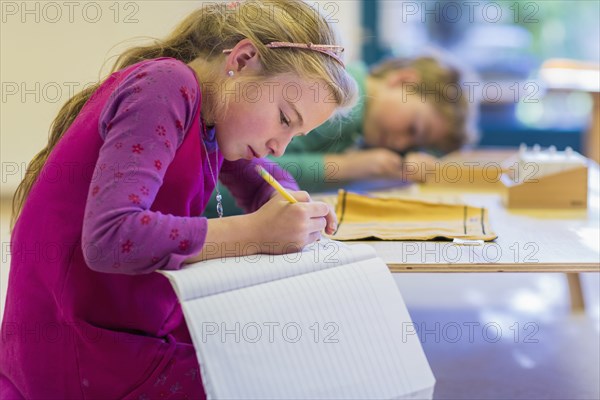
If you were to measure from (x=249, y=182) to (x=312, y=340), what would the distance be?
0.56m

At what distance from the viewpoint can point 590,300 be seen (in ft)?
8.80

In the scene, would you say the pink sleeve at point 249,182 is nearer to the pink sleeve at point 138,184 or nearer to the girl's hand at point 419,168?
the pink sleeve at point 138,184

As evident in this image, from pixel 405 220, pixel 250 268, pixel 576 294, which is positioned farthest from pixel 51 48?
pixel 250 268

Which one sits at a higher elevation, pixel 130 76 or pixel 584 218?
pixel 130 76

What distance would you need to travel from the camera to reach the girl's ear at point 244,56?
1.35 metres

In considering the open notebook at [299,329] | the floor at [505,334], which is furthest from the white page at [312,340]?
the floor at [505,334]

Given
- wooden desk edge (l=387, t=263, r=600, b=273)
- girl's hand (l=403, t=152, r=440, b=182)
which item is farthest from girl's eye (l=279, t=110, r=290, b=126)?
girl's hand (l=403, t=152, r=440, b=182)

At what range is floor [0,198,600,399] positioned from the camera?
197cm

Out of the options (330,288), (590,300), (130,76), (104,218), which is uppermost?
(130,76)

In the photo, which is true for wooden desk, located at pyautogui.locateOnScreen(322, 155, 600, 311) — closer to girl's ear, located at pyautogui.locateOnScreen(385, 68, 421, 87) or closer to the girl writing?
the girl writing

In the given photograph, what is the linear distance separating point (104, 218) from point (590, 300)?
2.01 meters

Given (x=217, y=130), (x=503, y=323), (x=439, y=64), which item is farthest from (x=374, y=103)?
(x=217, y=130)

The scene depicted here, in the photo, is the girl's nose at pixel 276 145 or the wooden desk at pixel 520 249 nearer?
the girl's nose at pixel 276 145

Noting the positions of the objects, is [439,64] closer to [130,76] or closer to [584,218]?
[584,218]
